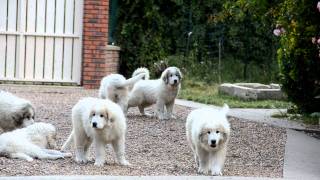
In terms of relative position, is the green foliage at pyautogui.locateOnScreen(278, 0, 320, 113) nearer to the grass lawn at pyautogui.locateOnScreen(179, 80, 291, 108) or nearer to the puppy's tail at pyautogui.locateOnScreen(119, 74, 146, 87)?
the grass lawn at pyautogui.locateOnScreen(179, 80, 291, 108)

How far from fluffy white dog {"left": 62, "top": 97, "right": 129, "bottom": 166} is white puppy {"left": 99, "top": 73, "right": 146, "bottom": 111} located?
4.11 meters

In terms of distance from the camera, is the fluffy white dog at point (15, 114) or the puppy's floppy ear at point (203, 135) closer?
the puppy's floppy ear at point (203, 135)

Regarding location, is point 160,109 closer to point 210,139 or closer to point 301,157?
point 301,157

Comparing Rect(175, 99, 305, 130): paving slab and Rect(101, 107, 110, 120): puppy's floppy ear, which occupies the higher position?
Rect(101, 107, 110, 120): puppy's floppy ear

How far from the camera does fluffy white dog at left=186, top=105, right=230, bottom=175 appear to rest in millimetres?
9133

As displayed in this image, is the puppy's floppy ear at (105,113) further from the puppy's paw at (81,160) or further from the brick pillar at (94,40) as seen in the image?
the brick pillar at (94,40)

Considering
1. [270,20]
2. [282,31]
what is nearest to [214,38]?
[270,20]

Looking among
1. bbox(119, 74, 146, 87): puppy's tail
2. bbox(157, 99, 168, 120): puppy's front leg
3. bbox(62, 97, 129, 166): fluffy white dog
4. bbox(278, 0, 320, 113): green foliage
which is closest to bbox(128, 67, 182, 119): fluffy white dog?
bbox(157, 99, 168, 120): puppy's front leg

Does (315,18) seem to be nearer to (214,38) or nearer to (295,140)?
(295,140)

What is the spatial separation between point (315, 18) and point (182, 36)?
34.8 feet

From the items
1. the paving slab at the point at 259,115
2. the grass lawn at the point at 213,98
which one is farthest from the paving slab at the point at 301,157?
the grass lawn at the point at 213,98

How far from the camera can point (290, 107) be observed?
56.5 ft

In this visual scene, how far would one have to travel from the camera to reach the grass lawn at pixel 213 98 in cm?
1812

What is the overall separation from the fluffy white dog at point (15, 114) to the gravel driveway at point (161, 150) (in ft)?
1.93
